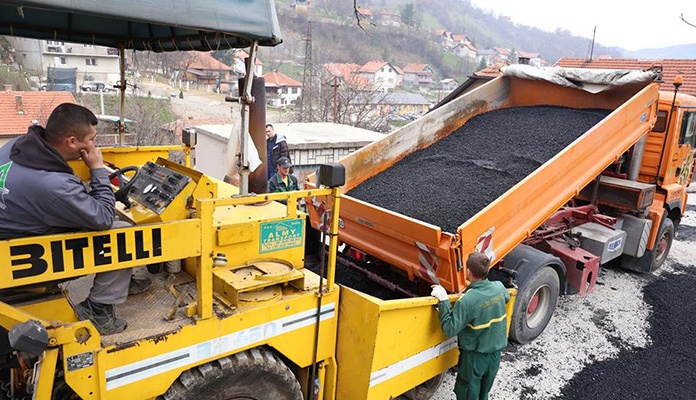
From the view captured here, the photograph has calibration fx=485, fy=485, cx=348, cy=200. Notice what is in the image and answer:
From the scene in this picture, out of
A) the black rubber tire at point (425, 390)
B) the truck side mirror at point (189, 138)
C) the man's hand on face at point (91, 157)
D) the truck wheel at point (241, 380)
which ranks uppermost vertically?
the man's hand on face at point (91, 157)

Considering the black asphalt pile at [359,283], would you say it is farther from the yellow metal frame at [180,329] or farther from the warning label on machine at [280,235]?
the warning label on machine at [280,235]

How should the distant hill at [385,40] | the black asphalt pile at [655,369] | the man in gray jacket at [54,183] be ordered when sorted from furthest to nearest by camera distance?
1. the distant hill at [385,40]
2. the black asphalt pile at [655,369]
3. the man in gray jacket at [54,183]

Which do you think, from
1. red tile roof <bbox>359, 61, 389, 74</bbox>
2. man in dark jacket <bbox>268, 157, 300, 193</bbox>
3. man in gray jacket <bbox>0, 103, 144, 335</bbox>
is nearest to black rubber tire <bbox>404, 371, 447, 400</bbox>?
man in dark jacket <bbox>268, 157, 300, 193</bbox>

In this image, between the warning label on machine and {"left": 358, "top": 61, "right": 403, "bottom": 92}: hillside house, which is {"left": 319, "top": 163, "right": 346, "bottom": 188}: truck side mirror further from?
{"left": 358, "top": 61, "right": 403, "bottom": 92}: hillside house

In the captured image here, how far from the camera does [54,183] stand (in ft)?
7.00

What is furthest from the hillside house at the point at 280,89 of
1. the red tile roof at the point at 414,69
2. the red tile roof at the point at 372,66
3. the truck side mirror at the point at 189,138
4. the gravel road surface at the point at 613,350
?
the truck side mirror at the point at 189,138

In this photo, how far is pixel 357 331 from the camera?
10.1 feet

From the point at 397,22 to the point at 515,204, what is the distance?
3641 inches

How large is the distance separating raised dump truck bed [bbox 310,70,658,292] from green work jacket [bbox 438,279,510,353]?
1.34ft

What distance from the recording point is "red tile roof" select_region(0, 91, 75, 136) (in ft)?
56.0

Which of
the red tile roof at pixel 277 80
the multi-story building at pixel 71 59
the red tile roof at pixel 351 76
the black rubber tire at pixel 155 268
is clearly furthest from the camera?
the red tile roof at pixel 277 80

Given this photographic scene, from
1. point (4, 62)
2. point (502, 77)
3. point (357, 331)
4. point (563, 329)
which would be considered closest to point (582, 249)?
point (563, 329)

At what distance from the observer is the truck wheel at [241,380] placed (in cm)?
257

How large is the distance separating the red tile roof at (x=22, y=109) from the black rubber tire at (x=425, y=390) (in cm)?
1761
